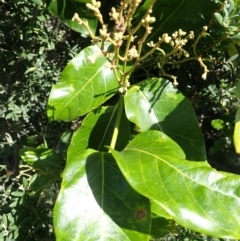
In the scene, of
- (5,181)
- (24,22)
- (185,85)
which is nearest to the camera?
(24,22)

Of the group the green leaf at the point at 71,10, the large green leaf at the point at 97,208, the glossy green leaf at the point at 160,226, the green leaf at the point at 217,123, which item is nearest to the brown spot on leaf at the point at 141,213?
the large green leaf at the point at 97,208

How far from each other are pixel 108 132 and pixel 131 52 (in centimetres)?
33

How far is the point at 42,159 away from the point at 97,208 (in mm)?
480

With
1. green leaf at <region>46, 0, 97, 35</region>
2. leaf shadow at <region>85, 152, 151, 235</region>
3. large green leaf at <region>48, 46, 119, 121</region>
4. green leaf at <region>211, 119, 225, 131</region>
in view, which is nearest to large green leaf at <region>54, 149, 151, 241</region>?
leaf shadow at <region>85, 152, 151, 235</region>

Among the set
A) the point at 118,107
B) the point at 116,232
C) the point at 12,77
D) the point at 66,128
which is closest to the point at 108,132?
the point at 118,107

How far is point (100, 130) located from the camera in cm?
118

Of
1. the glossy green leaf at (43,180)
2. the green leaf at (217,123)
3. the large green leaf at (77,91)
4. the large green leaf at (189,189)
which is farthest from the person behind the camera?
the green leaf at (217,123)

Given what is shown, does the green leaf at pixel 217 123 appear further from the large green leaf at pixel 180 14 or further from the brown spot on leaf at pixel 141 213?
the brown spot on leaf at pixel 141 213

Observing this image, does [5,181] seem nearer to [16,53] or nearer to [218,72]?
[16,53]

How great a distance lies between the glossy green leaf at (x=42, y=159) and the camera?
1.36 meters

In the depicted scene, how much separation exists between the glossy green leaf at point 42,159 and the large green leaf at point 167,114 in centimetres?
35

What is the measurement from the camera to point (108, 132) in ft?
3.89

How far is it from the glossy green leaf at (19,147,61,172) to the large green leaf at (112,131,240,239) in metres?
0.45

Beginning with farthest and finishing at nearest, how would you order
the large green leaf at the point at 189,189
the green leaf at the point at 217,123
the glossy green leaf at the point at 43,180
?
1. the green leaf at the point at 217,123
2. the glossy green leaf at the point at 43,180
3. the large green leaf at the point at 189,189
